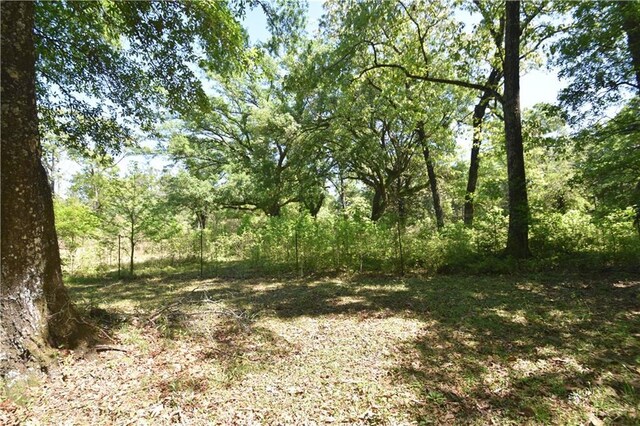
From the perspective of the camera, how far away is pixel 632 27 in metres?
5.09

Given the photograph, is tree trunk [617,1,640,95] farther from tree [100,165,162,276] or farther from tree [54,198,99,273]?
tree [54,198,99,273]

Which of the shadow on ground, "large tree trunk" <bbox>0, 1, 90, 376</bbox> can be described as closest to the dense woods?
"large tree trunk" <bbox>0, 1, 90, 376</bbox>

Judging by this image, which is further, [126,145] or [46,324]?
[126,145]

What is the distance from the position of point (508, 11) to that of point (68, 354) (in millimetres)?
9122

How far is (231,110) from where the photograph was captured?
53.5 ft

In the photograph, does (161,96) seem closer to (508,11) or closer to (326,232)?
(326,232)

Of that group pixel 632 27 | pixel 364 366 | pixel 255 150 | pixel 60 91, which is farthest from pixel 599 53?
pixel 255 150

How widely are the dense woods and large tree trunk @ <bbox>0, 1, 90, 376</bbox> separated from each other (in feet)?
0.04

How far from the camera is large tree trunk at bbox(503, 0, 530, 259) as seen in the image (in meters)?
6.46

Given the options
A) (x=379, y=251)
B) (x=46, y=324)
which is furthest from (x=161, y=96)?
(x=379, y=251)

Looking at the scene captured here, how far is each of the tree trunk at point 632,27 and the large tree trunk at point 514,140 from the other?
5.68 ft

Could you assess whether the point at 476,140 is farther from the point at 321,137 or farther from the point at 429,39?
the point at 321,137

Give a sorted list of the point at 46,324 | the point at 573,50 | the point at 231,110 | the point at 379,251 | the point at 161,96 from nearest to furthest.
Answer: the point at 46,324 → the point at 161,96 → the point at 573,50 → the point at 379,251 → the point at 231,110

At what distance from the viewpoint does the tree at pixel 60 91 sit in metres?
2.32
